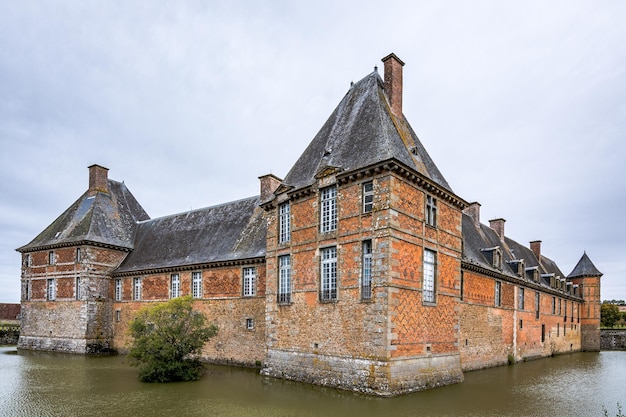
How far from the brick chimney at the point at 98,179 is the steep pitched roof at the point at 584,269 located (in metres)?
35.7

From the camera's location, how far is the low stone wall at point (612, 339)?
1516 inches

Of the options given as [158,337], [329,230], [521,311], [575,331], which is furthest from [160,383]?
[575,331]

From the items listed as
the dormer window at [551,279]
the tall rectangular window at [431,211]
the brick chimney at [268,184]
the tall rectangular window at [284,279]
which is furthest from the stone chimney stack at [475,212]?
the tall rectangular window at [284,279]

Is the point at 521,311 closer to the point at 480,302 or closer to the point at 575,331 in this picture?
the point at 480,302

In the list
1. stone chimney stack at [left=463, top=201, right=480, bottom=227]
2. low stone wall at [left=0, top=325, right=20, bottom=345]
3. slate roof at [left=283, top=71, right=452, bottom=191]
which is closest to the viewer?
slate roof at [left=283, top=71, right=452, bottom=191]

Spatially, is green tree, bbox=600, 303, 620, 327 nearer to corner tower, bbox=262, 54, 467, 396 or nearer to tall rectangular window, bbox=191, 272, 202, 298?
corner tower, bbox=262, 54, 467, 396

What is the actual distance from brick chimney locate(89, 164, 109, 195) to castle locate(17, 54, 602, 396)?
0.73 meters

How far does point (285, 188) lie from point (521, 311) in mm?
15471

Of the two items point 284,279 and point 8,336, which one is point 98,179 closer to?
point 8,336

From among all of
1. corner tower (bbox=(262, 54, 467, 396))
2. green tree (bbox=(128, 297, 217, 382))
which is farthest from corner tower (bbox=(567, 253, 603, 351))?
green tree (bbox=(128, 297, 217, 382))

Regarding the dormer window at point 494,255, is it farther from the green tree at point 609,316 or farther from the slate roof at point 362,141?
the green tree at point 609,316

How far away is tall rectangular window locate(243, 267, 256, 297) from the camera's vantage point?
2025 centimetres

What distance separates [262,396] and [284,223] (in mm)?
6339

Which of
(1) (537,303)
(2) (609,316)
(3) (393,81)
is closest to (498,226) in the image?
(1) (537,303)
